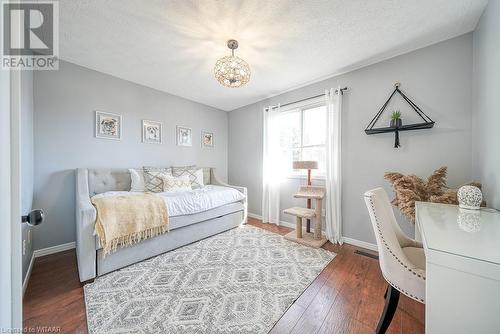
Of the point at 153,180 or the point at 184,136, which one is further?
the point at 184,136

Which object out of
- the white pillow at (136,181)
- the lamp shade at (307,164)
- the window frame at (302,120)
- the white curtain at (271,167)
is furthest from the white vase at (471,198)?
the white pillow at (136,181)

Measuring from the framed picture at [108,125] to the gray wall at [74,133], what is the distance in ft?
0.20

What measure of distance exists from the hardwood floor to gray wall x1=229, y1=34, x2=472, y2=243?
0.94 metres

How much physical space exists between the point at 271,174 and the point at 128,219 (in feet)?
7.54

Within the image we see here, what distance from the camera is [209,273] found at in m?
1.89

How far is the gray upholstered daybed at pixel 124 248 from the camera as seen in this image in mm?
1718

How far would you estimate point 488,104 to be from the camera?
5.06 ft

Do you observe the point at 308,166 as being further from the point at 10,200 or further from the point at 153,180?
the point at 10,200

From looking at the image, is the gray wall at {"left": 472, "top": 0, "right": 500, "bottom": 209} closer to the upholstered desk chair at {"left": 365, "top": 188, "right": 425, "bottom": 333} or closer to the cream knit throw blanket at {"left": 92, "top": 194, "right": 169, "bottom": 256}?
the upholstered desk chair at {"left": 365, "top": 188, "right": 425, "bottom": 333}

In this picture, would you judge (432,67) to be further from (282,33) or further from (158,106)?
(158,106)

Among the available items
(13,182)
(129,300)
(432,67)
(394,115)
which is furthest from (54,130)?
(432,67)

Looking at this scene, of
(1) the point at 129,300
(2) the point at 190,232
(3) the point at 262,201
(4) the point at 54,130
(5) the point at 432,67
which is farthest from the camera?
(3) the point at 262,201

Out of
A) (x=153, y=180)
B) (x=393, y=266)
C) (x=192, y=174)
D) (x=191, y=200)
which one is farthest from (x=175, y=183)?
(x=393, y=266)

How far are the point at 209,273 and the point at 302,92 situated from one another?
9.76ft
